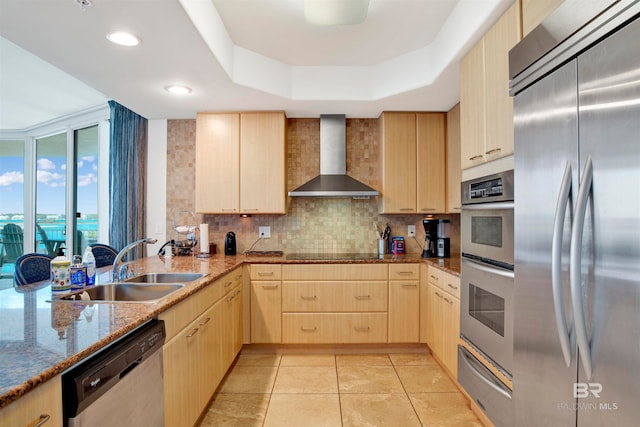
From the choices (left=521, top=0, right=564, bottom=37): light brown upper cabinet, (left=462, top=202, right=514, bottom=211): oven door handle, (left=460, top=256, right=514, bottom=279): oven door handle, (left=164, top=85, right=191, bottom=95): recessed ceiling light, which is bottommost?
(left=460, top=256, right=514, bottom=279): oven door handle

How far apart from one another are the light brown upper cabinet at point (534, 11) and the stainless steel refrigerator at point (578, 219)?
0.22 metres

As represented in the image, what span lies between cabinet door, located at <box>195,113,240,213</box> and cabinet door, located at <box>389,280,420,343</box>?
173 cm

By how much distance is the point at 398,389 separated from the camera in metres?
2.46

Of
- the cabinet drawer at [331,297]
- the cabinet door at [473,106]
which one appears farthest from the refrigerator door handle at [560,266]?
the cabinet drawer at [331,297]

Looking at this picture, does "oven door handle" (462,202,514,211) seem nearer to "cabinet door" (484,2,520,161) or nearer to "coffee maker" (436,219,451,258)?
"cabinet door" (484,2,520,161)

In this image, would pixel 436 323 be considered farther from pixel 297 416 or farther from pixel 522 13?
pixel 522 13

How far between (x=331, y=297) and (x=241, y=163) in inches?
60.9

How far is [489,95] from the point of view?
1.84 meters

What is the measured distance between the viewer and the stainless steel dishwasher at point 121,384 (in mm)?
922

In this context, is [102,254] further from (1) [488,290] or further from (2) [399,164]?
(1) [488,290]

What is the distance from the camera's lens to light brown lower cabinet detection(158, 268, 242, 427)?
1563mm

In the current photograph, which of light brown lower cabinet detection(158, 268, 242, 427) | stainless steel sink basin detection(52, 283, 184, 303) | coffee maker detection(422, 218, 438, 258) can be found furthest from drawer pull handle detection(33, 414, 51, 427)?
coffee maker detection(422, 218, 438, 258)

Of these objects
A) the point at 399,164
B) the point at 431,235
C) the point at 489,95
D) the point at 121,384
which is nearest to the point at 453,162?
the point at 399,164

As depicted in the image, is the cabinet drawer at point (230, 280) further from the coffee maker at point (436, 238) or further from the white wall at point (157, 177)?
the coffee maker at point (436, 238)
